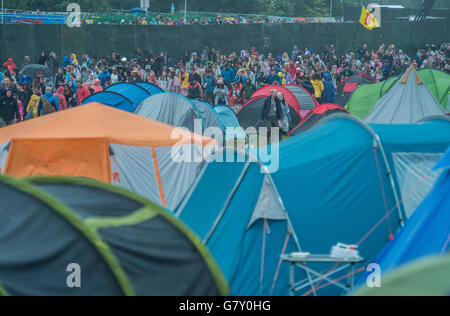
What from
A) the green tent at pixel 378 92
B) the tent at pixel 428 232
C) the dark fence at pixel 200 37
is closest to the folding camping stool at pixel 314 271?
the tent at pixel 428 232

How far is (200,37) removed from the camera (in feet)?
119

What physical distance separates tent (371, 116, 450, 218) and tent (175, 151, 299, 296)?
1485mm

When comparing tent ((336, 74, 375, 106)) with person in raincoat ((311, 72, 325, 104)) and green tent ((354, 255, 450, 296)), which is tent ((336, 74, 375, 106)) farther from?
green tent ((354, 255, 450, 296))

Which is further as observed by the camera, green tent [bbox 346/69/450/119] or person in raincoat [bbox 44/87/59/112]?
green tent [bbox 346/69/450/119]

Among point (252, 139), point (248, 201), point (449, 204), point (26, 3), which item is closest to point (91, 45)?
point (252, 139)

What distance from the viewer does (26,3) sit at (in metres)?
48.2

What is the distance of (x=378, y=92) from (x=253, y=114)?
129 inches

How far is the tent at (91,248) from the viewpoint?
4590 millimetres

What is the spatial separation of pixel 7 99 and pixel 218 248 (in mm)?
10500

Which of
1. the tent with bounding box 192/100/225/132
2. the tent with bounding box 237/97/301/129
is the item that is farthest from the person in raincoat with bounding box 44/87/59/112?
the tent with bounding box 237/97/301/129

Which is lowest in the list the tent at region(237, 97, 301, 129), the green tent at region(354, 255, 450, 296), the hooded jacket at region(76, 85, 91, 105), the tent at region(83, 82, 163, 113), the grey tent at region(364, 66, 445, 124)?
the tent at region(237, 97, 301, 129)

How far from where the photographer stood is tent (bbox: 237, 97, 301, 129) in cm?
1870

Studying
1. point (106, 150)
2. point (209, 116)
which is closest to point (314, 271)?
point (106, 150)

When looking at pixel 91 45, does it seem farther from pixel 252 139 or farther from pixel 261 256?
pixel 261 256
